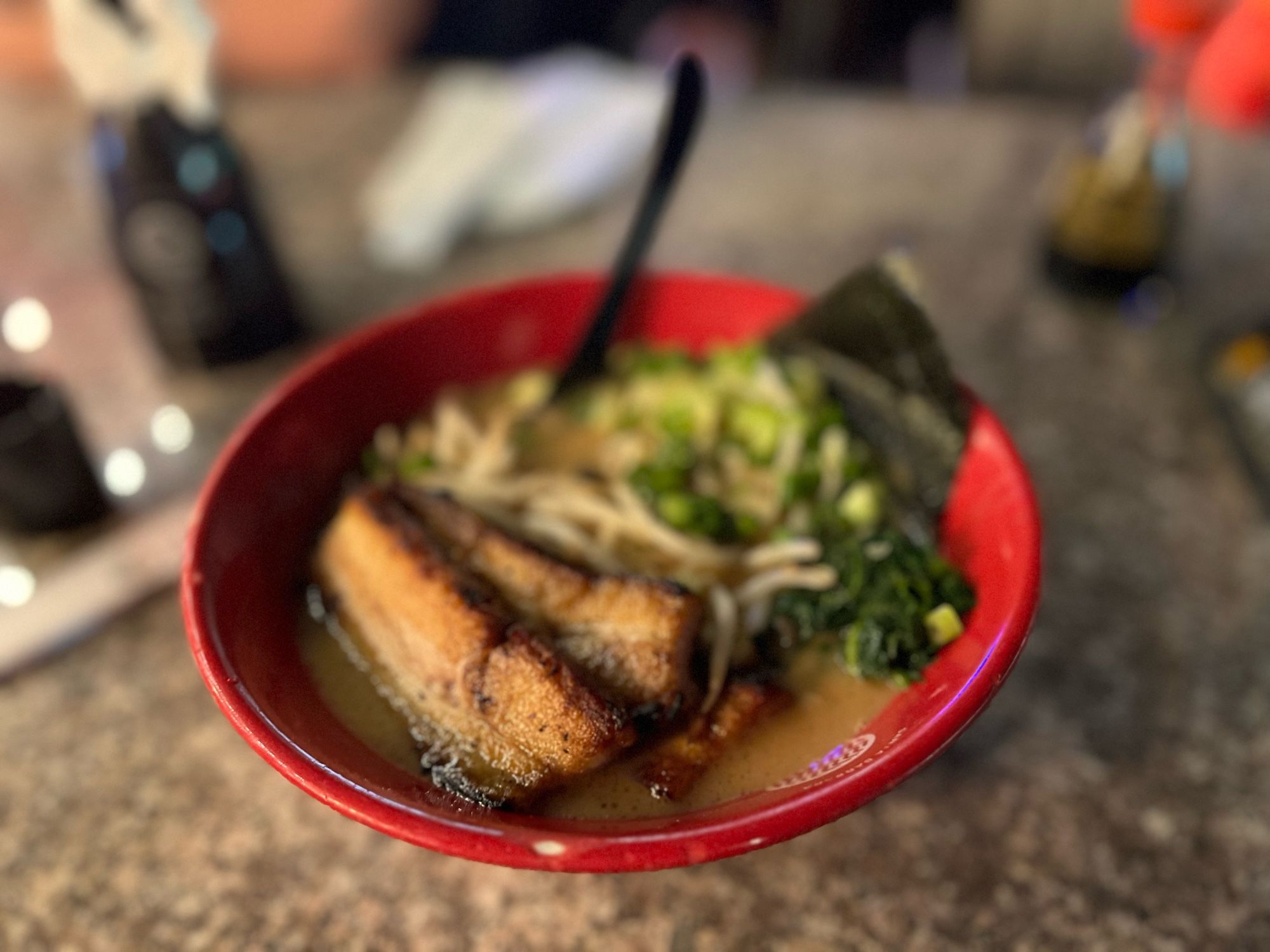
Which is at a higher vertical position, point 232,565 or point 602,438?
point 232,565

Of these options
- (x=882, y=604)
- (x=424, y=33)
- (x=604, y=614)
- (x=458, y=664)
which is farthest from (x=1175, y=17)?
(x=424, y=33)

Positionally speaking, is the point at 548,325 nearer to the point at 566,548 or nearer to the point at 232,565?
the point at 566,548

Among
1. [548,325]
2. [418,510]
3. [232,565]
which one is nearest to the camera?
[232,565]

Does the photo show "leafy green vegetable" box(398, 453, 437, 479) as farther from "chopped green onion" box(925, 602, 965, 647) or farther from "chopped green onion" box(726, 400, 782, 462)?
"chopped green onion" box(925, 602, 965, 647)

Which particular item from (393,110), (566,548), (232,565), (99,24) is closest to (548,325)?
(566,548)

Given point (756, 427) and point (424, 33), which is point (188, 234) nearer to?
point (756, 427)
